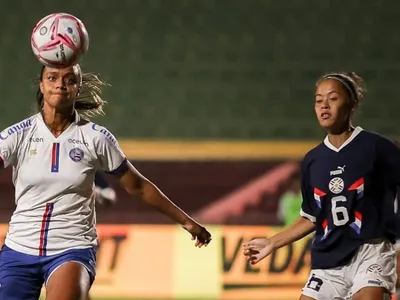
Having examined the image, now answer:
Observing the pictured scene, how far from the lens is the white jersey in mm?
3643

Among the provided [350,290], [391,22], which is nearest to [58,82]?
[350,290]

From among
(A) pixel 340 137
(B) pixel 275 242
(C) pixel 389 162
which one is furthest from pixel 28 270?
(C) pixel 389 162

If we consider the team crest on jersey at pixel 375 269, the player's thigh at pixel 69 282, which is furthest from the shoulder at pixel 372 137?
the player's thigh at pixel 69 282

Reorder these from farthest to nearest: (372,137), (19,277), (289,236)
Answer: (289,236) < (372,137) < (19,277)

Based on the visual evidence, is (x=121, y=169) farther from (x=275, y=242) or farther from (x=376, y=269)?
(x=376, y=269)

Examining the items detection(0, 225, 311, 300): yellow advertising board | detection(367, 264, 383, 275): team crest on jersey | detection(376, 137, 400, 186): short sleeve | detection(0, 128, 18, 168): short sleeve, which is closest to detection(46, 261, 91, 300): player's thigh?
detection(0, 128, 18, 168): short sleeve

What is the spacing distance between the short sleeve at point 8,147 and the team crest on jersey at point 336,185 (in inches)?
52.8

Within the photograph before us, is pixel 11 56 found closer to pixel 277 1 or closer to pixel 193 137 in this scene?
pixel 193 137

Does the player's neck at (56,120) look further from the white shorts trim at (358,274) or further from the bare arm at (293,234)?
the white shorts trim at (358,274)

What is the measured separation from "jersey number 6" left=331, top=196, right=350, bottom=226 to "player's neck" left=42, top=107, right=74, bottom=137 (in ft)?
3.84

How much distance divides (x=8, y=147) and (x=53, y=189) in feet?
0.83

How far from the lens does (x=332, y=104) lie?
3.91 meters

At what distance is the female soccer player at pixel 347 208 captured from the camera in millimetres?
3812

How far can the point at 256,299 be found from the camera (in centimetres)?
695
